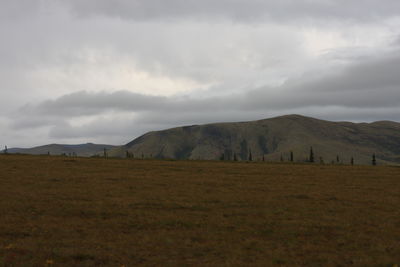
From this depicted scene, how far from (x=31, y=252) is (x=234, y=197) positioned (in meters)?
22.3

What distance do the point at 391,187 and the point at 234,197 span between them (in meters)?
23.7

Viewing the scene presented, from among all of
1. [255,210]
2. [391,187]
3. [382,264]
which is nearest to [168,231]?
[255,210]

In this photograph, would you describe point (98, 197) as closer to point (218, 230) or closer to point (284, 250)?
point (218, 230)

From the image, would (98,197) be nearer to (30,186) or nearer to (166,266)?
(30,186)

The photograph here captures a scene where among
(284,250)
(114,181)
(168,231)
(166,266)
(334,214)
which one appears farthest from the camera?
(114,181)

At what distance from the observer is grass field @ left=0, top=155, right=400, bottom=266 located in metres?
18.5

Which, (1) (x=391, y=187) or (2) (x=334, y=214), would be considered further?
(1) (x=391, y=187)

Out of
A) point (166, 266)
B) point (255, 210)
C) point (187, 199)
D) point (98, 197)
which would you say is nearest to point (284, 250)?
point (166, 266)

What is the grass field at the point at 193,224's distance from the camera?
1848cm

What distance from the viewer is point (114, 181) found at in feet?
162

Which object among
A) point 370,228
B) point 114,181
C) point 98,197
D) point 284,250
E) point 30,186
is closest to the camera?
point 284,250

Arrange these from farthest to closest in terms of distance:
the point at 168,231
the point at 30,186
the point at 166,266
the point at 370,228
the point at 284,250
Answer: the point at 30,186
the point at 370,228
the point at 168,231
the point at 284,250
the point at 166,266

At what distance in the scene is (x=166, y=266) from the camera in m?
16.9

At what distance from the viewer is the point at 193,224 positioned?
2600 cm
